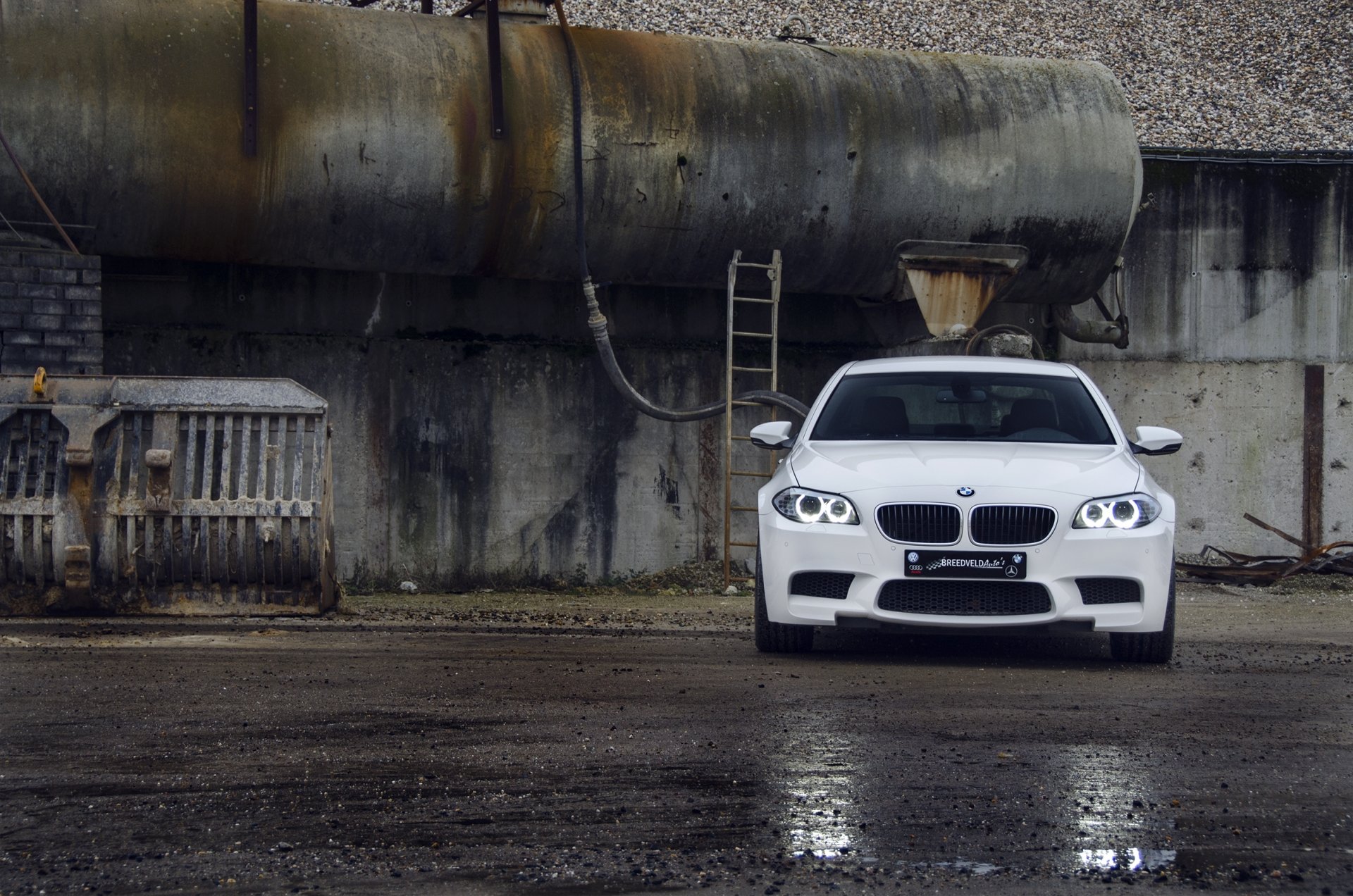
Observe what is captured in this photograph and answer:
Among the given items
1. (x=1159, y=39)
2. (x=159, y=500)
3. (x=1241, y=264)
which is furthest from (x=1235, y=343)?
(x=1159, y=39)

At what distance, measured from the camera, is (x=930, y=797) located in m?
4.42

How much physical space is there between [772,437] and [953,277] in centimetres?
521

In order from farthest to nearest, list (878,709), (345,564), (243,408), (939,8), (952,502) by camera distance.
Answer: (939,8), (345,564), (243,408), (952,502), (878,709)

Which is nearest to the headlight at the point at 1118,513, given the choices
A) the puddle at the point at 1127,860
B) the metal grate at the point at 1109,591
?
the metal grate at the point at 1109,591

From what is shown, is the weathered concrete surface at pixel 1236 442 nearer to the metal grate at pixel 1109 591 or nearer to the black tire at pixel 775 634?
the metal grate at pixel 1109 591

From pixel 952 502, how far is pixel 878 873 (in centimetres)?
366

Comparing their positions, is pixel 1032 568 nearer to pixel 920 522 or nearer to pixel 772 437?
pixel 920 522

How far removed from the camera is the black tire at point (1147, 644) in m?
7.36

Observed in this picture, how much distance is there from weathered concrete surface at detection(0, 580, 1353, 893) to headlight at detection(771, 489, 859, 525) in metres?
0.71

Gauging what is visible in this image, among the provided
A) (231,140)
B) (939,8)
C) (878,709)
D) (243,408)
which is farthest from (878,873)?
(939,8)

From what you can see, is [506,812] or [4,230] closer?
[506,812]

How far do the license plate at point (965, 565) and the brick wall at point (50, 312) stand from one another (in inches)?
267

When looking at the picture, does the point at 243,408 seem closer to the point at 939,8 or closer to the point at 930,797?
the point at 930,797

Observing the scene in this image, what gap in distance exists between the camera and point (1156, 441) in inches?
317
